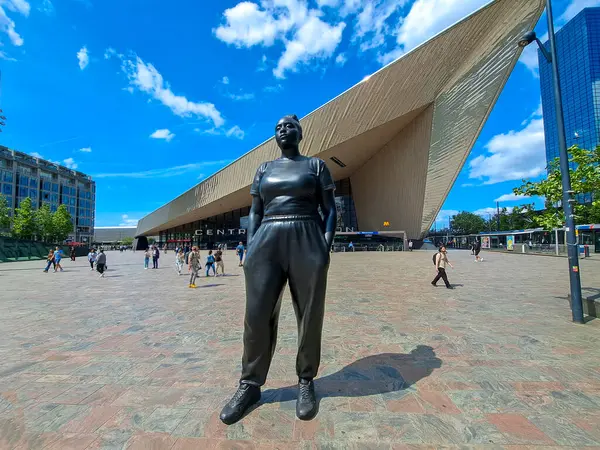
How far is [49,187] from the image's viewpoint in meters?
71.2

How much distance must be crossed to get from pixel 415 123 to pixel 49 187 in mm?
79255

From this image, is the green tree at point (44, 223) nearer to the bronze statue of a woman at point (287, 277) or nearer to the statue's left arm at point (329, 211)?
the bronze statue of a woman at point (287, 277)

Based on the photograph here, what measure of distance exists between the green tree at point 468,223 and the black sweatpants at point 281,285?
74.6 meters

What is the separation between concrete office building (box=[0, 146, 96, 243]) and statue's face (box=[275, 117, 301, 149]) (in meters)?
77.3

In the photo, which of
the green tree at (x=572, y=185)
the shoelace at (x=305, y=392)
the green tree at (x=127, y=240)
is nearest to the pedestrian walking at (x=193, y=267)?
the shoelace at (x=305, y=392)

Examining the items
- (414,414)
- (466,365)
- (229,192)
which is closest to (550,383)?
(466,365)

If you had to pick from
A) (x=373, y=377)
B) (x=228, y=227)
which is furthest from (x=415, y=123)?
(x=228, y=227)

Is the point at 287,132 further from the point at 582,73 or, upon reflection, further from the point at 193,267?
the point at 582,73

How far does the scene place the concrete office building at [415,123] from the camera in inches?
830

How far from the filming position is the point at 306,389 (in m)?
2.46

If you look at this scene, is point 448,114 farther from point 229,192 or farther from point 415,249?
point 229,192

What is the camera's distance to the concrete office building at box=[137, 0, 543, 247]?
21.1 m

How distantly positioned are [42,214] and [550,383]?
58398 millimetres

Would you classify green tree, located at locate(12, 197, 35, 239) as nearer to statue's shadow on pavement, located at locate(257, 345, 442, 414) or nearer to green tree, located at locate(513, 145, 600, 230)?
statue's shadow on pavement, located at locate(257, 345, 442, 414)
